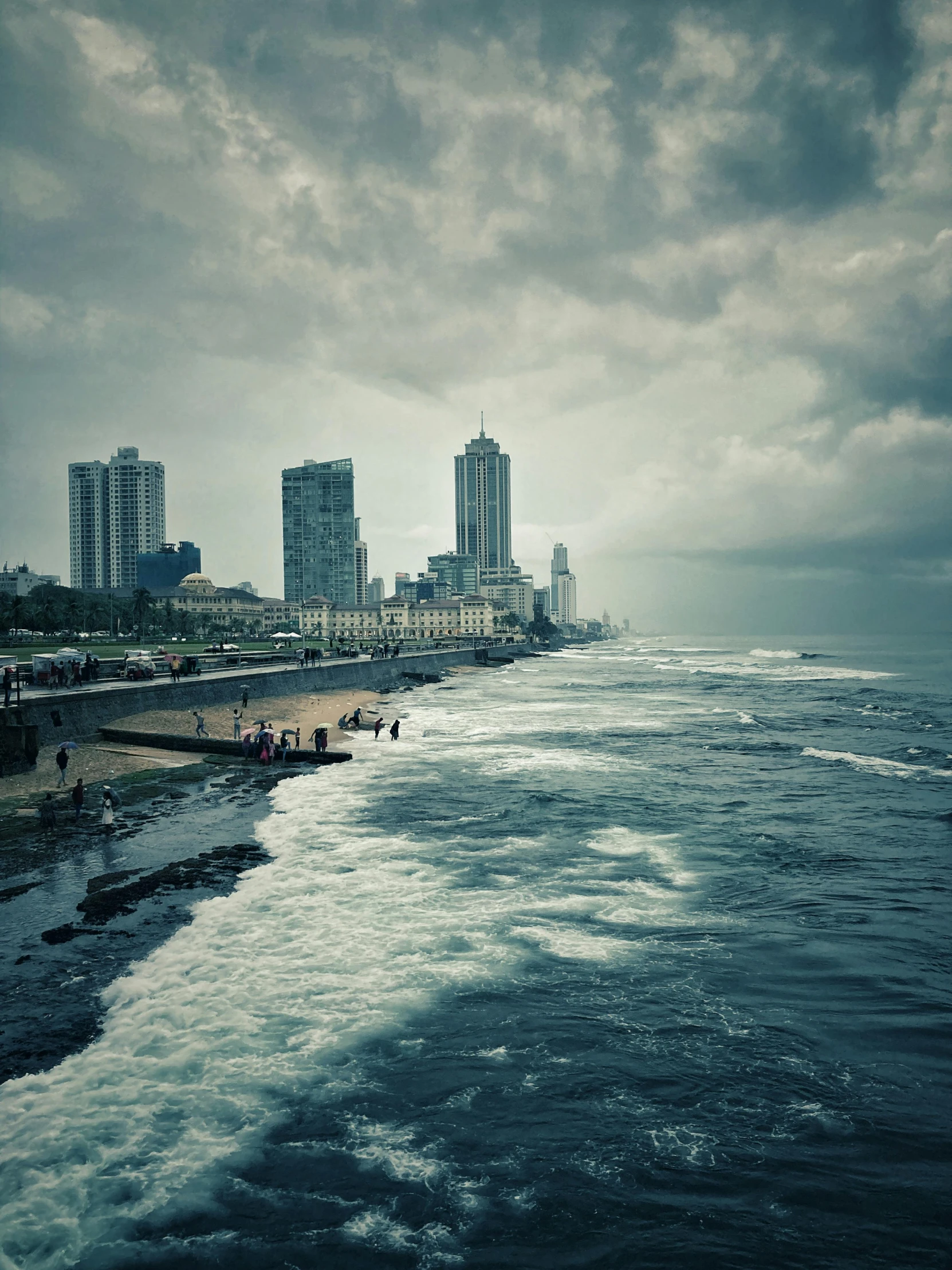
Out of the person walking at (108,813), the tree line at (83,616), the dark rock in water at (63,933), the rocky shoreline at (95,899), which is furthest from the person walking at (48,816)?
the tree line at (83,616)

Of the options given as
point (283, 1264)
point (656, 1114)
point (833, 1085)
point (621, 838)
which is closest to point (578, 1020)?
point (656, 1114)

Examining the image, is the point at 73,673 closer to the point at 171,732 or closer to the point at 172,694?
the point at 172,694

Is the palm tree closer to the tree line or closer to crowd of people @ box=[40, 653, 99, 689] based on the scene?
the tree line

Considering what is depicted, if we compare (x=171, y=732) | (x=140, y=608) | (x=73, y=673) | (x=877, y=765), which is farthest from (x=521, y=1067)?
(x=140, y=608)

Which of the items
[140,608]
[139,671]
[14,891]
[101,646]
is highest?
[140,608]

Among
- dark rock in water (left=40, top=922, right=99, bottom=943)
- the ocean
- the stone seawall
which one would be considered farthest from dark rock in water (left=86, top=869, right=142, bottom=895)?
the stone seawall

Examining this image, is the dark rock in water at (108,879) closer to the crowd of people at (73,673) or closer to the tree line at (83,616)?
the crowd of people at (73,673)

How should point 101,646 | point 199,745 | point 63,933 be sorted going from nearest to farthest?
point 63,933 < point 199,745 < point 101,646
